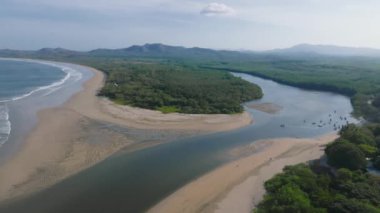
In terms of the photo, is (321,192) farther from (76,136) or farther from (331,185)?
(76,136)

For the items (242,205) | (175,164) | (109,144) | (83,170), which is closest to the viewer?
(242,205)

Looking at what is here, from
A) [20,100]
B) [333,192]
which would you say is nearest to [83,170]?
[333,192]

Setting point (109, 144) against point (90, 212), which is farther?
point (109, 144)

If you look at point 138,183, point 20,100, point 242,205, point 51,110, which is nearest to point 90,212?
point 138,183

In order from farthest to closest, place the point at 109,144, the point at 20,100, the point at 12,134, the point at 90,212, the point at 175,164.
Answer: the point at 20,100
the point at 12,134
the point at 109,144
the point at 175,164
the point at 90,212

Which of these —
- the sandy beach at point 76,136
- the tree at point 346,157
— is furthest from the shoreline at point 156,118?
the tree at point 346,157

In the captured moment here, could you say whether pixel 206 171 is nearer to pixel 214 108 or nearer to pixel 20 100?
pixel 214 108
